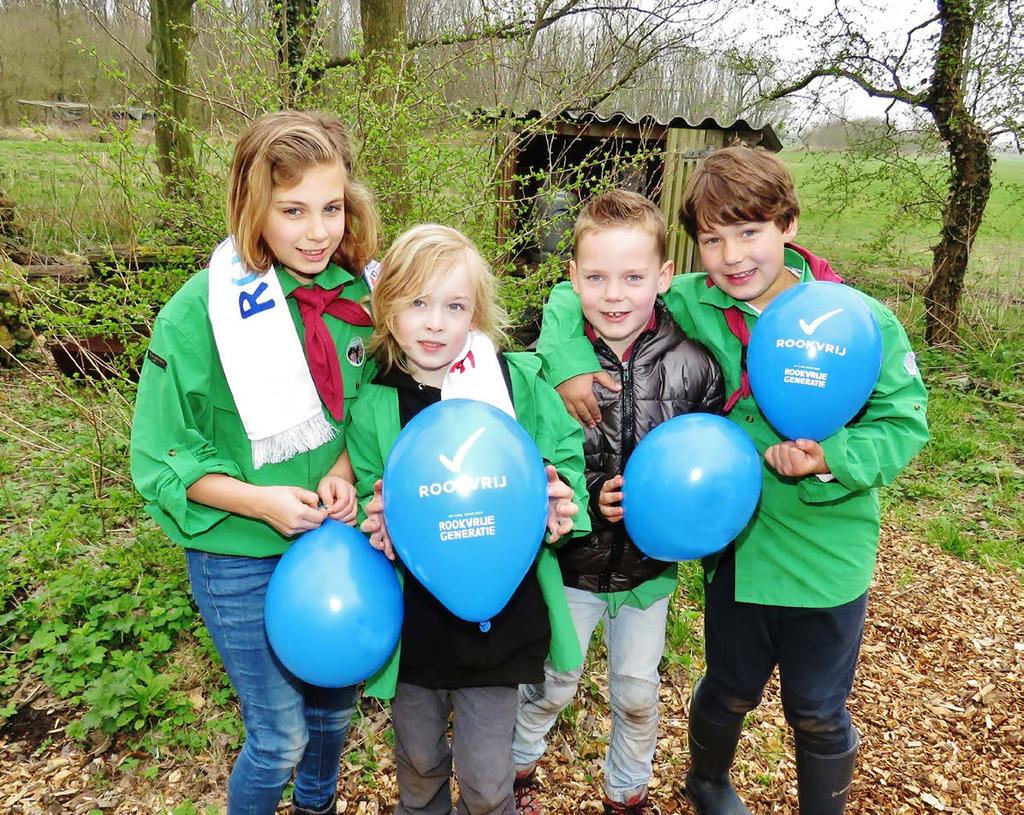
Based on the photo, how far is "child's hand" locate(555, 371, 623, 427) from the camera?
198 centimetres

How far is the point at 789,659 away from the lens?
6.61ft

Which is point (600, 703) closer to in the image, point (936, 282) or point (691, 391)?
point (691, 391)

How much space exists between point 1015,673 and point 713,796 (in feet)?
5.96

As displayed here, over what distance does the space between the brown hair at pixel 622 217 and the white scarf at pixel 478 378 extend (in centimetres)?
45

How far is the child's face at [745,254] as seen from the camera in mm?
1953

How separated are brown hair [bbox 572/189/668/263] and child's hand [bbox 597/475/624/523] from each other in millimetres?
637

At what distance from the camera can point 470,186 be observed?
3523mm

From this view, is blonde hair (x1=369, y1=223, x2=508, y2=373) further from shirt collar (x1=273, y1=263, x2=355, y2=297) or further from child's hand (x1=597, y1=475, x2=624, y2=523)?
child's hand (x1=597, y1=475, x2=624, y2=523)

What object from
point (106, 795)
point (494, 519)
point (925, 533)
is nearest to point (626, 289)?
point (494, 519)

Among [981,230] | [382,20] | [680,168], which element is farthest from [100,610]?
[981,230]

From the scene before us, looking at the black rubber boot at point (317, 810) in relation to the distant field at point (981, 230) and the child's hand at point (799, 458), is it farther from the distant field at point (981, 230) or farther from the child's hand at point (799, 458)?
the distant field at point (981, 230)

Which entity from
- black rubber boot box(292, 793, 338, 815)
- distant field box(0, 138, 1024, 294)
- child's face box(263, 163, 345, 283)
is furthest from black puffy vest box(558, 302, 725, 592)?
distant field box(0, 138, 1024, 294)

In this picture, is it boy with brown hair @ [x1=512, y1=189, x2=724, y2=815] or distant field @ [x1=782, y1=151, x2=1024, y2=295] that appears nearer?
boy with brown hair @ [x1=512, y1=189, x2=724, y2=815]

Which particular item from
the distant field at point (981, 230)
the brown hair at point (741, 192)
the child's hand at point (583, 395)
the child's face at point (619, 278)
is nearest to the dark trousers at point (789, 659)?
the child's hand at point (583, 395)
